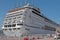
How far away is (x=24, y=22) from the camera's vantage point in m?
41.2

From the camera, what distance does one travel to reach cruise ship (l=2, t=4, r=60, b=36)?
4078 centimetres

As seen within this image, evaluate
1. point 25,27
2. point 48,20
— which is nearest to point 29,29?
point 25,27

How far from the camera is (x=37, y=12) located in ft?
161

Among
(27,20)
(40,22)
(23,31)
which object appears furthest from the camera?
(40,22)

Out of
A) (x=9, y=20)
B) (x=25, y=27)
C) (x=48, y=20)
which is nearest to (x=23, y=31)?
(x=25, y=27)

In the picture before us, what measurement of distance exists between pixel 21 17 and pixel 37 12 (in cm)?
914

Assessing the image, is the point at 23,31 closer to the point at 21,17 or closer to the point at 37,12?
the point at 21,17

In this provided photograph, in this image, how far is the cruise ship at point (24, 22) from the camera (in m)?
40.8

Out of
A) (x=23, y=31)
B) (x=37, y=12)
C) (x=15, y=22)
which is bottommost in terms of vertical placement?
(x=23, y=31)

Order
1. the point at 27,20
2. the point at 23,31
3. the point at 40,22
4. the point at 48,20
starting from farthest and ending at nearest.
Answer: the point at 48,20, the point at 40,22, the point at 27,20, the point at 23,31

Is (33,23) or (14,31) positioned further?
(33,23)

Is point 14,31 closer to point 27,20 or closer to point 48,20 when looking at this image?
point 27,20

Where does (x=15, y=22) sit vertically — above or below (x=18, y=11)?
below

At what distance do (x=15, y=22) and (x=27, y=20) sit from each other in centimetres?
367
